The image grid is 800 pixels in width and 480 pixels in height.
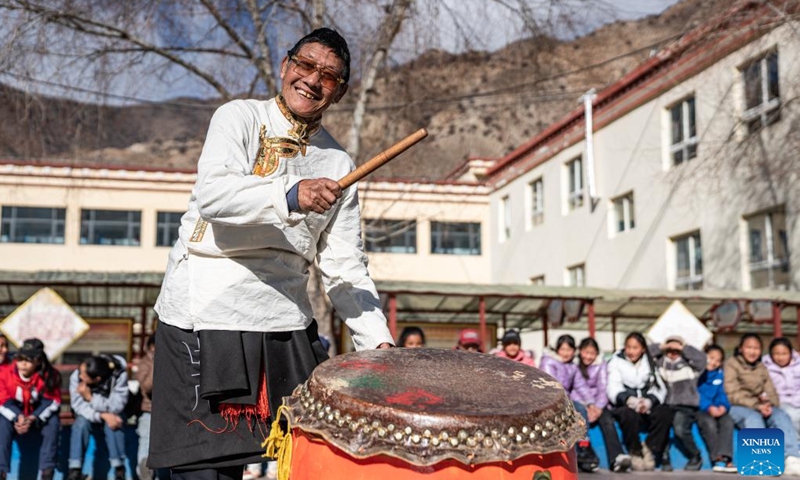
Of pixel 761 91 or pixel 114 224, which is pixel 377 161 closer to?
pixel 761 91

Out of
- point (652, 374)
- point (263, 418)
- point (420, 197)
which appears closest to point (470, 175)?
point (420, 197)

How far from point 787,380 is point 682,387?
120 centimetres

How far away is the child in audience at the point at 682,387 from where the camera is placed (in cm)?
828

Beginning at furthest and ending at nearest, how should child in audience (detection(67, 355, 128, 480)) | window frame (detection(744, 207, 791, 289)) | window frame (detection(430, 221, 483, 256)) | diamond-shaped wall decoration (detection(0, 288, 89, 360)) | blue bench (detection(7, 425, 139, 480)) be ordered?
window frame (detection(430, 221, 483, 256)), window frame (detection(744, 207, 791, 289)), diamond-shaped wall decoration (detection(0, 288, 89, 360)), child in audience (detection(67, 355, 128, 480)), blue bench (detection(7, 425, 139, 480))

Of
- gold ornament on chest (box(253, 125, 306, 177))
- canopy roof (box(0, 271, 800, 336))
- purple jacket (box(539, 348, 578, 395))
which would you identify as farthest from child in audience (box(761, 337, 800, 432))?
gold ornament on chest (box(253, 125, 306, 177))

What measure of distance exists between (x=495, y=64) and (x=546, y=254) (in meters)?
11.5

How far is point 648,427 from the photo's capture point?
8344mm

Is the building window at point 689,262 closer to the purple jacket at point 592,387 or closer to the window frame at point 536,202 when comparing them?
the window frame at point 536,202

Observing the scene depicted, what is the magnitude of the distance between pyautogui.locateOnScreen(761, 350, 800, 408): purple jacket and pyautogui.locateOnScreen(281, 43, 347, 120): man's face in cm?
777

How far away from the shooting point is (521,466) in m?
1.98

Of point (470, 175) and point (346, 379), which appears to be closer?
point (346, 379)

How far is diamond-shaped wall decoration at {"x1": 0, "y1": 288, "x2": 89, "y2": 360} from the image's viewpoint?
10.3 meters

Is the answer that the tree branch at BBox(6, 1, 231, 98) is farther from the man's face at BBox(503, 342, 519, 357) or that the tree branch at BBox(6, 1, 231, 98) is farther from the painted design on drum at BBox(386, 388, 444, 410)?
the painted design on drum at BBox(386, 388, 444, 410)

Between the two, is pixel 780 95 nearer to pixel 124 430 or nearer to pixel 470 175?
pixel 124 430
